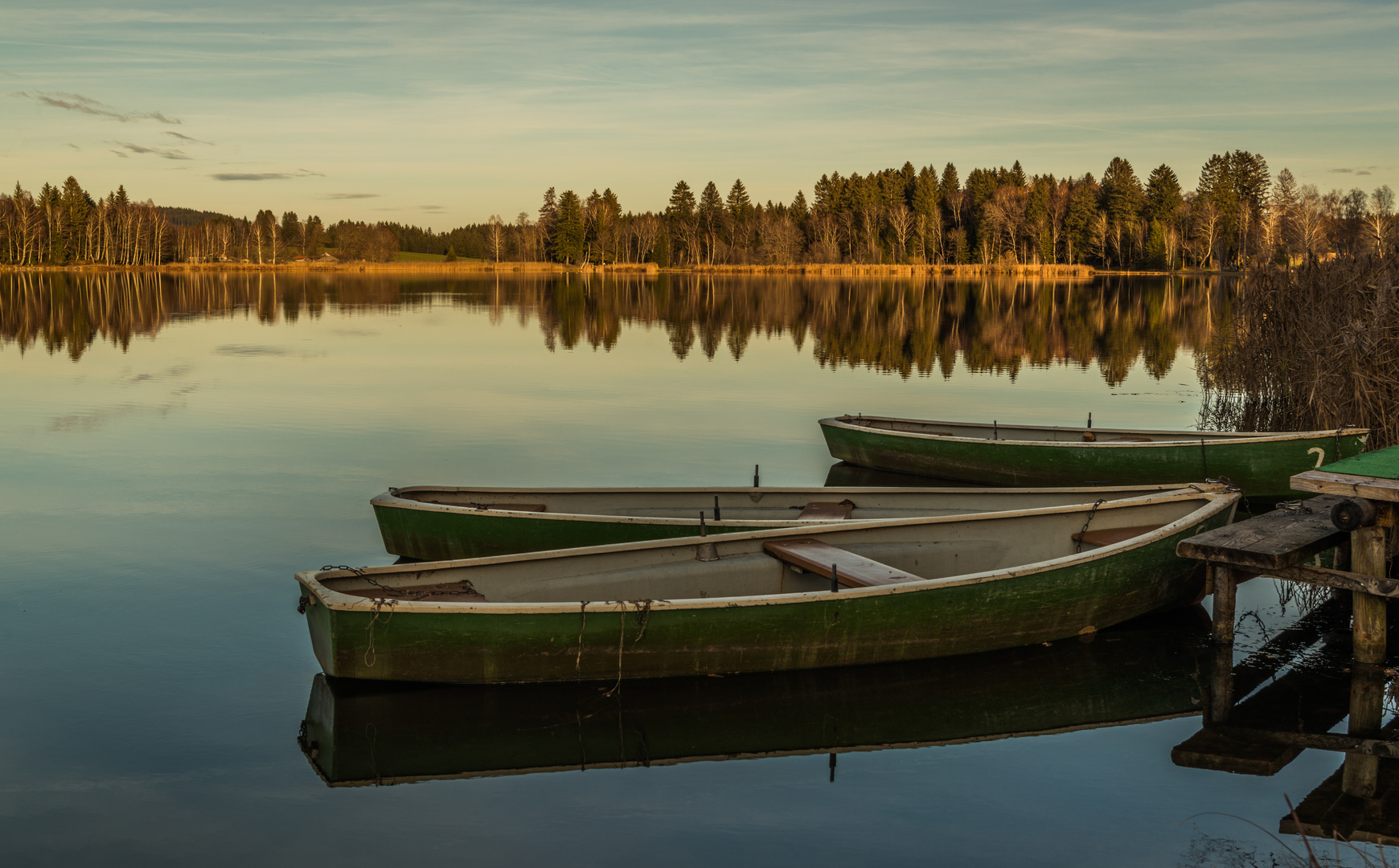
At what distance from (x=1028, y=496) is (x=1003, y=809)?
547 centimetres

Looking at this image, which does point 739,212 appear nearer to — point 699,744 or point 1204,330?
point 1204,330

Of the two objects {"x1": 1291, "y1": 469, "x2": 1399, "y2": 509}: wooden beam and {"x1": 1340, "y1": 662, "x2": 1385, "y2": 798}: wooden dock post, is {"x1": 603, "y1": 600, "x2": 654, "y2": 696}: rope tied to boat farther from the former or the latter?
{"x1": 1291, "y1": 469, "x2": 1399, "y2": 509}: wooden beam

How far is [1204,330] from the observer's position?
138ft

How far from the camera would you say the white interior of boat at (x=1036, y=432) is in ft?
50.1

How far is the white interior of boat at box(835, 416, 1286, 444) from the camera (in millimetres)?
15281

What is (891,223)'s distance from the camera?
394 feet

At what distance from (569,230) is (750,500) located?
127 meters

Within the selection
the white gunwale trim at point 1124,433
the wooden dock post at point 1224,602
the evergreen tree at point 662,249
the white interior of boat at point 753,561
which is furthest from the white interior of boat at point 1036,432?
the evergreen tree at point 662,249

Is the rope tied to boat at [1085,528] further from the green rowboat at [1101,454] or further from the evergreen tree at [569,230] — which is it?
the evergreen tree at [569,230]

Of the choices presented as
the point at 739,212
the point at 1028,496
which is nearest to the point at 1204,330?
the point at 1028,496

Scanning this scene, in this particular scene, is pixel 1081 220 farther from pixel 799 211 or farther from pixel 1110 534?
pixel 1110 534

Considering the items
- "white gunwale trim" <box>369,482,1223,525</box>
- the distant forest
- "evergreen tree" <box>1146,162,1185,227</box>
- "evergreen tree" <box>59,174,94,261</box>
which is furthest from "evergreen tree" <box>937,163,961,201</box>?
"white gunwale trim" <box>369,482,1223,525</box>

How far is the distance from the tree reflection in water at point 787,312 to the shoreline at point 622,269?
39.5 ft

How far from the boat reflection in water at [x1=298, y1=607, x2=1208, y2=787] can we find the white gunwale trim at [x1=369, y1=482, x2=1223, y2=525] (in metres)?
1.77
